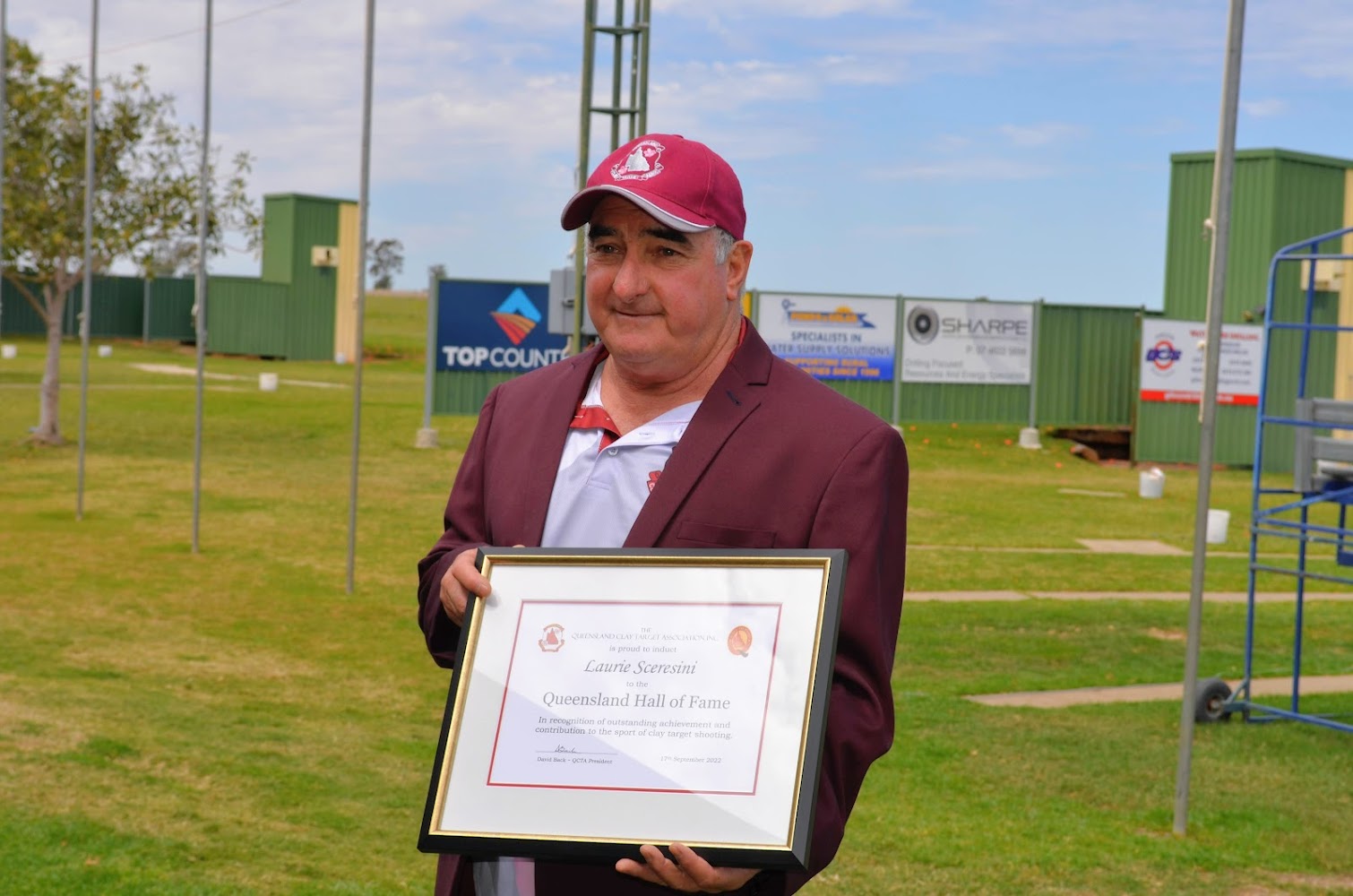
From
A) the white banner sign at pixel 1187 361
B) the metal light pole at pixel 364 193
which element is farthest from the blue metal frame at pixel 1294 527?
the white banner sign at pixel 1187 361

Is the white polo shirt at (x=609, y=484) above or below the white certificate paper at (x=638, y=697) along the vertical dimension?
above

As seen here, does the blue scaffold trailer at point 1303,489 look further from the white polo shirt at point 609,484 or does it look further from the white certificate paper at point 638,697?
the white certificate paper at point 638,697

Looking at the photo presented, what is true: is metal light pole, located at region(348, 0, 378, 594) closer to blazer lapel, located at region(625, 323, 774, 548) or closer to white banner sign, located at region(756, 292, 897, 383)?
blazer lapel, located at region(625, 323, 774, 548)

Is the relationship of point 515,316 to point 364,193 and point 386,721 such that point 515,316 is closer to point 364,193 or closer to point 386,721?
point 364,193

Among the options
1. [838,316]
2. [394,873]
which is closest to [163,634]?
[394,873]

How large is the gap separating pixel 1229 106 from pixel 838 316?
22.3 meters

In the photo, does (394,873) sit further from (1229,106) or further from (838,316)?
(838,316)

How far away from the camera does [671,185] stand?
102 inches

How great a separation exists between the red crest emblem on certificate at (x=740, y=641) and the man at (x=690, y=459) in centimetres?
16

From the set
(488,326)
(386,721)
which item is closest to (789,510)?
(386,721)

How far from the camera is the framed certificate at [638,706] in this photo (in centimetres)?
230

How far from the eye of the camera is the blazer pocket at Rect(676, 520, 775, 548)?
2600 millimetres

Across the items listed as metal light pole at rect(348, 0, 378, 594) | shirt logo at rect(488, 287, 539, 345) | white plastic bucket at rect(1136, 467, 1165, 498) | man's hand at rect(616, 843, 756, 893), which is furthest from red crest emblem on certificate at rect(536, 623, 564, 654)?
shirt logo at rect(488, 287, 539, 345)

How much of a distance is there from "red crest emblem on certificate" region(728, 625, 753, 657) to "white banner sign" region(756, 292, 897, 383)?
25913mm
